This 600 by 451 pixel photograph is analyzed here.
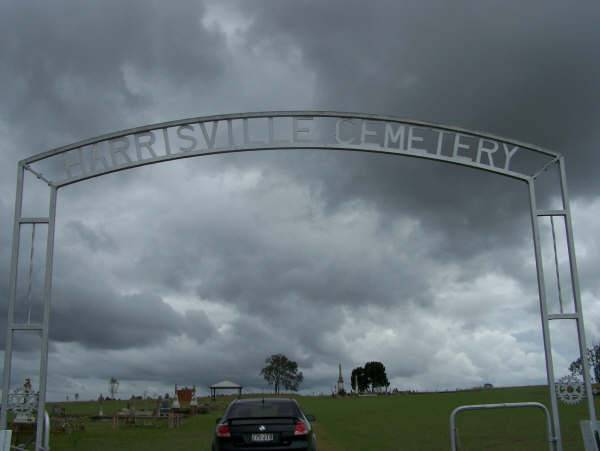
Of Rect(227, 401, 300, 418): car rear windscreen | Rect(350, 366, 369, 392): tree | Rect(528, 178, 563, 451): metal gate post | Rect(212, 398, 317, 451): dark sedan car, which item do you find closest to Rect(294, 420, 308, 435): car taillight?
Rect(212, 398, 317, 451): dark sedan car

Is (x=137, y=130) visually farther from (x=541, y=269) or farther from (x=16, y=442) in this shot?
(x=541, y=269)

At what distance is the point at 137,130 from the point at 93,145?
0.91 m

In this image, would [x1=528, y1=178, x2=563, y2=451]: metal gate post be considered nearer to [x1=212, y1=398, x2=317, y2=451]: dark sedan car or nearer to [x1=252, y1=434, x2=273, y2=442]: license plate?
[x1=212, y1=398, x2=317, y2=451]: dark sedan car

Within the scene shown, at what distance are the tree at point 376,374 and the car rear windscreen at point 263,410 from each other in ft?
410

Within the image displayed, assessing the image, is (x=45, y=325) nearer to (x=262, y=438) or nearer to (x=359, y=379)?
(x=262, y=438)

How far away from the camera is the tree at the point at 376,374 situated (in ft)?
439

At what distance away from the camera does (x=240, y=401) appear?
12484 mm

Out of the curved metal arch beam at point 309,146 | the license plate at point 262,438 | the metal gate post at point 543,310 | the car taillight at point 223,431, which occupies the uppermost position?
the curved metal arch beam at point 309,146

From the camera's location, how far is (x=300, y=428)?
11.3 metres

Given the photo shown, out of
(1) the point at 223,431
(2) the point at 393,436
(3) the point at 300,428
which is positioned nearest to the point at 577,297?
(3) the point at 300,428

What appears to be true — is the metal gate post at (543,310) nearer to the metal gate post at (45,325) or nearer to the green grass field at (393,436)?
the green grass field at (393,436)

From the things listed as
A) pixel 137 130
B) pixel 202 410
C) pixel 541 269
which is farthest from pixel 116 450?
pixel 202 410

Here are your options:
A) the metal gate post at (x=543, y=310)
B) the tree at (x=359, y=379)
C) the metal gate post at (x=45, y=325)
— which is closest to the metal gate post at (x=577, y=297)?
the metal gate post at (x=543, y=310)

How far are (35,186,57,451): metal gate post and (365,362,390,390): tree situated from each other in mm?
126040
